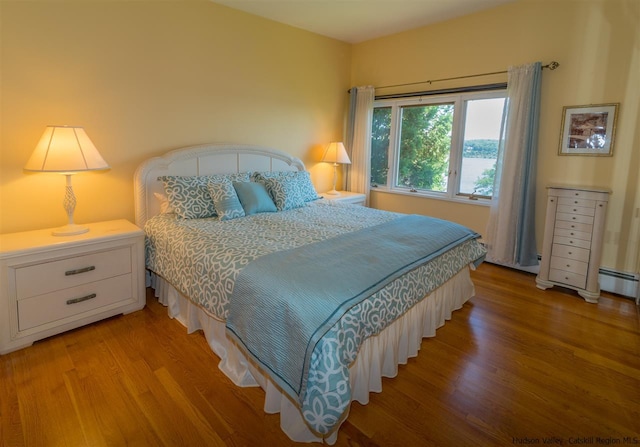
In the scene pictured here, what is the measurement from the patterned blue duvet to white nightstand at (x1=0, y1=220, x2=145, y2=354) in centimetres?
23

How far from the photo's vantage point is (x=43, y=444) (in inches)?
59.2

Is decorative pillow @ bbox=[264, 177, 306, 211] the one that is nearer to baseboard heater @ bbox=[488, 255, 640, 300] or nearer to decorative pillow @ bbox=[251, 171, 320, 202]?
decorative pillow @ bbox=[251, 171, 320, 202]

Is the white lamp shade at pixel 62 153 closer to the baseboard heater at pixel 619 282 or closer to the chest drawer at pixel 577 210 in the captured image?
the chest drawer at pixel 577 210

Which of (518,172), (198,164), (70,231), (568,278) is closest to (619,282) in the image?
(568,278)

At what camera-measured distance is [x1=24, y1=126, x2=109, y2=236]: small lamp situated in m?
2.23

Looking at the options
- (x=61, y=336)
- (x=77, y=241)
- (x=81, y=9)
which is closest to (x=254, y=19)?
(x=81, y=9)

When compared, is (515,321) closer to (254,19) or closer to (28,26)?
(254,19)

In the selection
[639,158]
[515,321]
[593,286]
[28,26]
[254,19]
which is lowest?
[515,321]

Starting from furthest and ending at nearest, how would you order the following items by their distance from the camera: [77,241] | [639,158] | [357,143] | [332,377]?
1. [357,143]
2. [639,158]
3. [77,241]
4. [332,377]

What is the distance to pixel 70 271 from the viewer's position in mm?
2289

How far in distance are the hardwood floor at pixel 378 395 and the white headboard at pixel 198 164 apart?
103 centimetres

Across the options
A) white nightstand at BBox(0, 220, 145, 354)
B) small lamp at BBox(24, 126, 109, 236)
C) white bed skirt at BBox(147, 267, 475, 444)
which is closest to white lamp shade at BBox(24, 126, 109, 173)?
small lamp at BBox(24, 126, 109, 236)

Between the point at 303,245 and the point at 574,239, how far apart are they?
8.48 feet

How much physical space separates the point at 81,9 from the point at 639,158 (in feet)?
15.4
